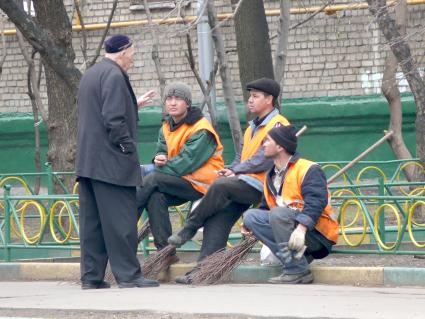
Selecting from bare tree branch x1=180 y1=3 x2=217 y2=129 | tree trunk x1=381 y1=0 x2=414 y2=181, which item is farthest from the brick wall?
bare tree branch x1=180 y1=3 x2=217 y2=129

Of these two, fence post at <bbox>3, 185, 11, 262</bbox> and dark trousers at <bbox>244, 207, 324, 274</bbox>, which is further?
fence post at <bbox>3, 185, 11, 262</bbox>

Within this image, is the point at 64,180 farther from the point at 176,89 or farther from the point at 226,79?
the point at 176,89

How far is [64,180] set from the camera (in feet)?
42.2

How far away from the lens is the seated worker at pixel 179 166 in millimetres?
9094

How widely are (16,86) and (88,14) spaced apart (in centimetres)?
194

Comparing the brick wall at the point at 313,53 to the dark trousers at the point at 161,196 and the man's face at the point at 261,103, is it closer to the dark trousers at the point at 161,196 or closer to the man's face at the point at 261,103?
the man's face at the point at 261,103

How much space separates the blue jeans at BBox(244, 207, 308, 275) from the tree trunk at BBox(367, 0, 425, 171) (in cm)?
341

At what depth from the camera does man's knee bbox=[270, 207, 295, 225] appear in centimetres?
839

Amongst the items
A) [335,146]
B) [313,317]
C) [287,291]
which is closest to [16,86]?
[335,146]

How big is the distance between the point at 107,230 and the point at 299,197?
1.51m

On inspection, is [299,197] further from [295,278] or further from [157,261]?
[157,261]

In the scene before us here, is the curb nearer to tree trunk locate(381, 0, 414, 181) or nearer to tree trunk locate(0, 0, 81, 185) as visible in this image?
tree trunk locate(0, 0, 81, 185)

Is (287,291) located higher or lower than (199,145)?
lower

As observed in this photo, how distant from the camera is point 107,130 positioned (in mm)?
8445
